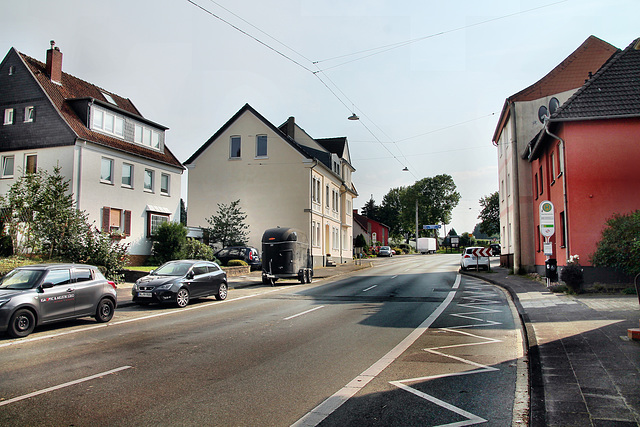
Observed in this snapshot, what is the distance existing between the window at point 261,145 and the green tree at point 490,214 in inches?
1900

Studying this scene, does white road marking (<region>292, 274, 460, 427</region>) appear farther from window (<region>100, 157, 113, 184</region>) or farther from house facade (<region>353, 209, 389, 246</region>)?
house facade (<region>353, 209, 389, 246</region>)

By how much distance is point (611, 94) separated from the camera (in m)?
18.1

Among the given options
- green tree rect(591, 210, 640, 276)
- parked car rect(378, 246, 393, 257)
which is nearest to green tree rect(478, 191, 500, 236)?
parked car rect(378, 246, 393, 257)

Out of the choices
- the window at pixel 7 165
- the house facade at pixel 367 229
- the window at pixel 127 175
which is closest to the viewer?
the window at pixel 7 165

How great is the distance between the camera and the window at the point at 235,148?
1559 inches

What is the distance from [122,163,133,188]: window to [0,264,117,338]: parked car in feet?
63.6

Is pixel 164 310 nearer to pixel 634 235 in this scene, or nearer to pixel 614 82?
pixel 634 235

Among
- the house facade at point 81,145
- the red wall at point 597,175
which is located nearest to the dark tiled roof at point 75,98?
the house facade at point 81,145

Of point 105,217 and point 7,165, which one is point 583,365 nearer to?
point 105,217

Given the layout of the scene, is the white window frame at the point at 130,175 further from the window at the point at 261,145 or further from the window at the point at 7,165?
the window at the point at 261,145

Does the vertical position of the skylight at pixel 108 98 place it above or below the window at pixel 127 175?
above

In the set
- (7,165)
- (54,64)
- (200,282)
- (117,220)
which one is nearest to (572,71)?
(200,282)

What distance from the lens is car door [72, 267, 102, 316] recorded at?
1157cm

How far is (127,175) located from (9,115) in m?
7.41
